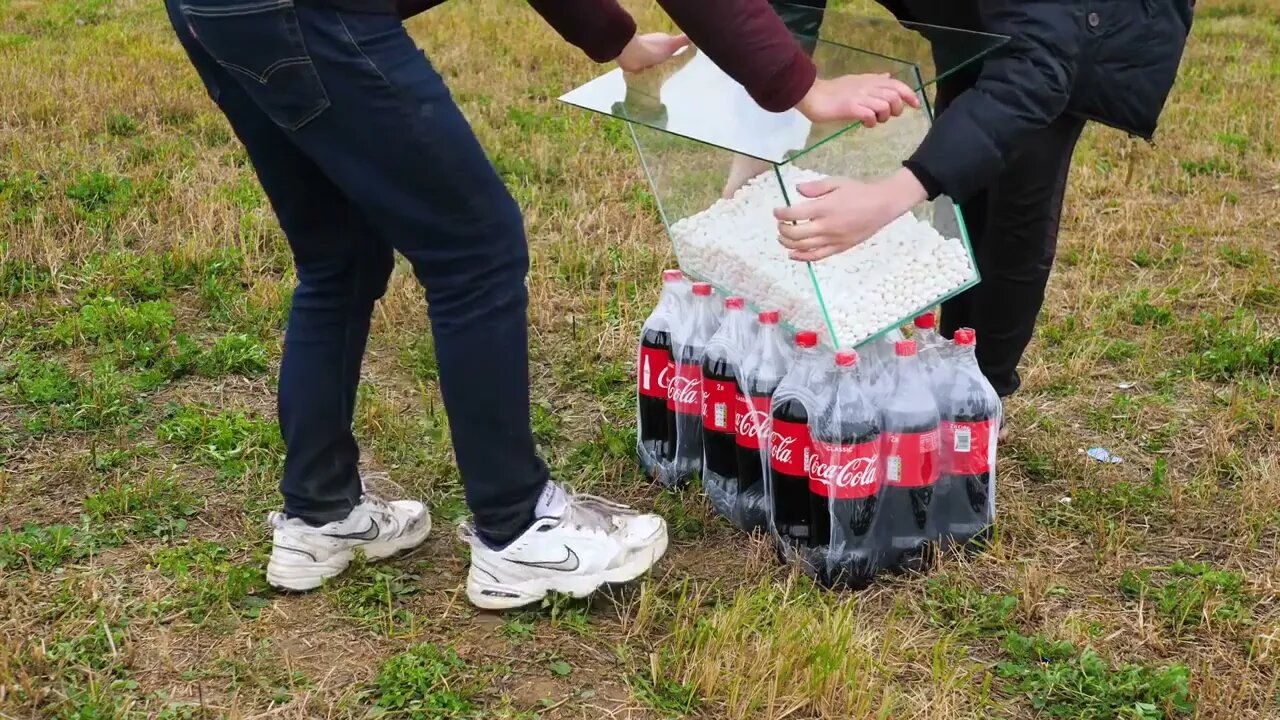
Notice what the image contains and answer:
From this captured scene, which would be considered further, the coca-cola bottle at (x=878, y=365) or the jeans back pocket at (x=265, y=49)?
the coca-cola bottle at (x=878, y=365)

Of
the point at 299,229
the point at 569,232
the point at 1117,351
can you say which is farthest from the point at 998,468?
the point at 569,232

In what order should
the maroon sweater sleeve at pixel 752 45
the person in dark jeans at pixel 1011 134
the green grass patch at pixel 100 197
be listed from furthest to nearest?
the green grass patch at pixel 100 197 → the person in dark jeans at pixel 1011 134 → the maroon sweater sleeve at pixel 752 45

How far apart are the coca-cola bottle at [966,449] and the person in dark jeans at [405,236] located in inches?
28.2

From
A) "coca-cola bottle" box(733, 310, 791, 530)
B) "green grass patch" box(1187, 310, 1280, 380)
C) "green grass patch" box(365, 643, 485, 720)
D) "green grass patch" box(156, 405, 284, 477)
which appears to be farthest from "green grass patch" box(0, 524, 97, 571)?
"green grass patch" box(1187, 310, 1280, 380)

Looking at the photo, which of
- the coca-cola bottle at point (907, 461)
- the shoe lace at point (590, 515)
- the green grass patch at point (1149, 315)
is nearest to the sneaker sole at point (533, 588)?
the shoe lace at point (590, 515)

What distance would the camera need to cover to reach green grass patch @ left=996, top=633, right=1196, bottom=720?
245 cm

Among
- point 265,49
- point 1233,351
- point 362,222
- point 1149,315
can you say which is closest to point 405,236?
point 362,222

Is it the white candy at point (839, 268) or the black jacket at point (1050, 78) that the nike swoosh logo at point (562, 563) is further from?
the black jacket at point (1050, 78)

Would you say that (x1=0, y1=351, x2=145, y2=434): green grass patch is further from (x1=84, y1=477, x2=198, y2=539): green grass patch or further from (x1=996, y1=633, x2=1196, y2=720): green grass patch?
(x1=996, y1=633, x2=1196, y2=720): green grass patch

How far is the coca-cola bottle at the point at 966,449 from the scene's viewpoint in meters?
2.86

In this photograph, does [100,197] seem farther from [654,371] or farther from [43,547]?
[654,371]

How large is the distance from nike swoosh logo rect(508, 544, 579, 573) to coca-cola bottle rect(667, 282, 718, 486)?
26.7 inches

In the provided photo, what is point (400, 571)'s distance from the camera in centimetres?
289

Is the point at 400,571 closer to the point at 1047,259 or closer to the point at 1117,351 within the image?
the point at 1047,259
